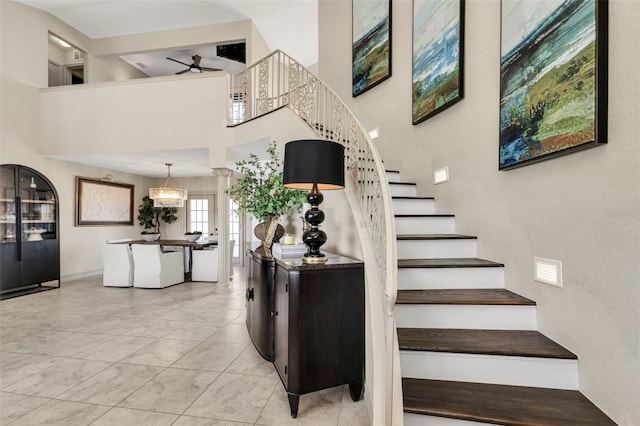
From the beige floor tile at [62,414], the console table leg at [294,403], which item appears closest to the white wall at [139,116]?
the beige floor tile at [62,414]

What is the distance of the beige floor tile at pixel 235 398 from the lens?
2.05 metres

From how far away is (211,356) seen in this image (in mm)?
2932

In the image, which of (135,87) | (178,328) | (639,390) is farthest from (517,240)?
(135,87)

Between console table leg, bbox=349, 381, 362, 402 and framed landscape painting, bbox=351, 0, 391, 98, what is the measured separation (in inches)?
145

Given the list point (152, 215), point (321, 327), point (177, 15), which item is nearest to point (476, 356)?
point (321, 327)

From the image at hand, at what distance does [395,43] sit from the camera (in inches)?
160

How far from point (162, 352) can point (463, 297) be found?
110 inches

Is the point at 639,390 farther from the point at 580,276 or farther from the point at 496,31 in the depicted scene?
the point at 496,31

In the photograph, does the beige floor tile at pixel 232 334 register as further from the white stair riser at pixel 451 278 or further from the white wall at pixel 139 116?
the white wall at pixel 139 116

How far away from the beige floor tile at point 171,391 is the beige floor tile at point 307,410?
58 cm

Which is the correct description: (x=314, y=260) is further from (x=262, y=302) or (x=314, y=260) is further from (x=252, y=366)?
(x=252, y=366)

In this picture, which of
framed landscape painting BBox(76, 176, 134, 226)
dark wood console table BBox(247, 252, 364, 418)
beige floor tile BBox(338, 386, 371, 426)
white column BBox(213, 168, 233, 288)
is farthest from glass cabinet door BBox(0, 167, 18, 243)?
beige floor tile BBox(338, 386, 371, 426)

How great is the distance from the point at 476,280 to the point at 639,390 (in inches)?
39.9

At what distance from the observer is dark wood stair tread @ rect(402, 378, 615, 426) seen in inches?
53.8
